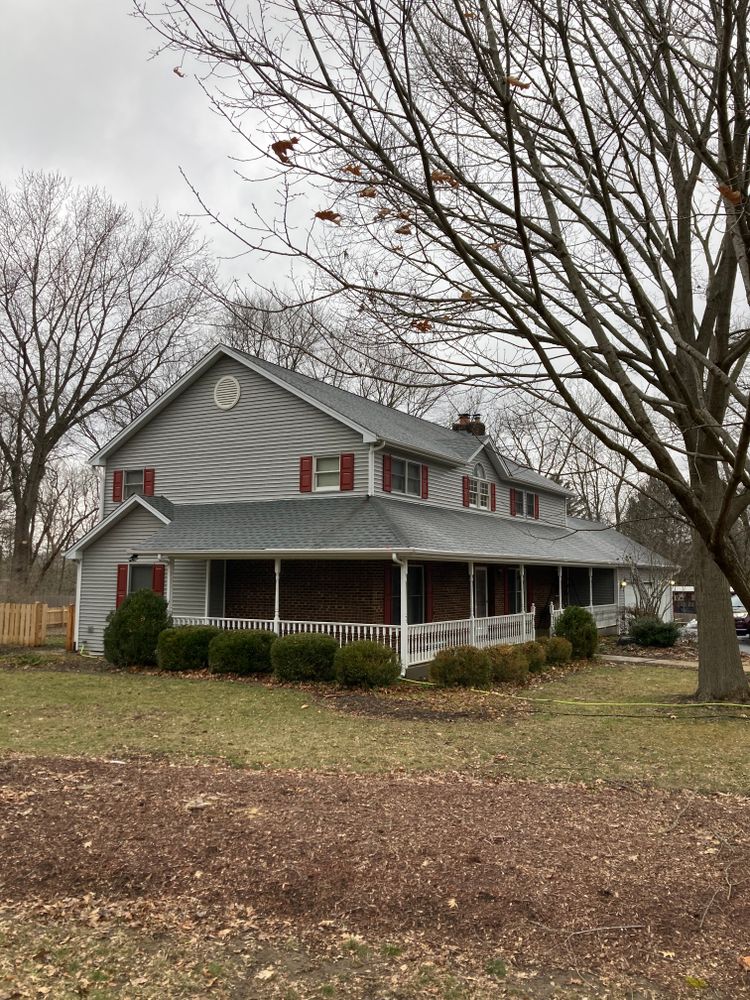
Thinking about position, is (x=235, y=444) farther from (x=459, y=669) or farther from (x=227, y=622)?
(x=459, y=669)

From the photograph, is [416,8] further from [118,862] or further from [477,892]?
[118,862]

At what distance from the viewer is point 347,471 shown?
18141mm

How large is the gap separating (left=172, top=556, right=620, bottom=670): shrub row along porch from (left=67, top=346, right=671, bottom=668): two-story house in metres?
0.04

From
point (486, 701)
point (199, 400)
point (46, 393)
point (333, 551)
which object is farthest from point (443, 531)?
point (46, 393)

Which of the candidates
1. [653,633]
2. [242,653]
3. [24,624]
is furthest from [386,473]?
[24,624]

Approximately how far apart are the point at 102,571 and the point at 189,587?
9.72 feet

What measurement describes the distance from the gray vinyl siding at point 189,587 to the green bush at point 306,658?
487 cm

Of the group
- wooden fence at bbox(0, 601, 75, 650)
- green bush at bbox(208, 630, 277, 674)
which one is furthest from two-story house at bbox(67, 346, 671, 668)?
wooden fence at bbox(0, 601, 75, 650)

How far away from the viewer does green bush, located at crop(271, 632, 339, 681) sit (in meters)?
14.5

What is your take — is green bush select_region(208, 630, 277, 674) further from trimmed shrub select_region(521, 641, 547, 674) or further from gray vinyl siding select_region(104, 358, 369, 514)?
trimmed shrub select_region(521, 641, 547, 674)

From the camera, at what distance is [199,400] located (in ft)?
68.1

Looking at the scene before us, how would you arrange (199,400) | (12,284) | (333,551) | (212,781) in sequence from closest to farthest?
(212,781), (333,551), (199,400), (12,284)

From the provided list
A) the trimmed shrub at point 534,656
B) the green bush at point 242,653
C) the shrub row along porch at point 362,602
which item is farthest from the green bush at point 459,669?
the green bush at point 242,653

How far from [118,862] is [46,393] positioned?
94.9 ft
